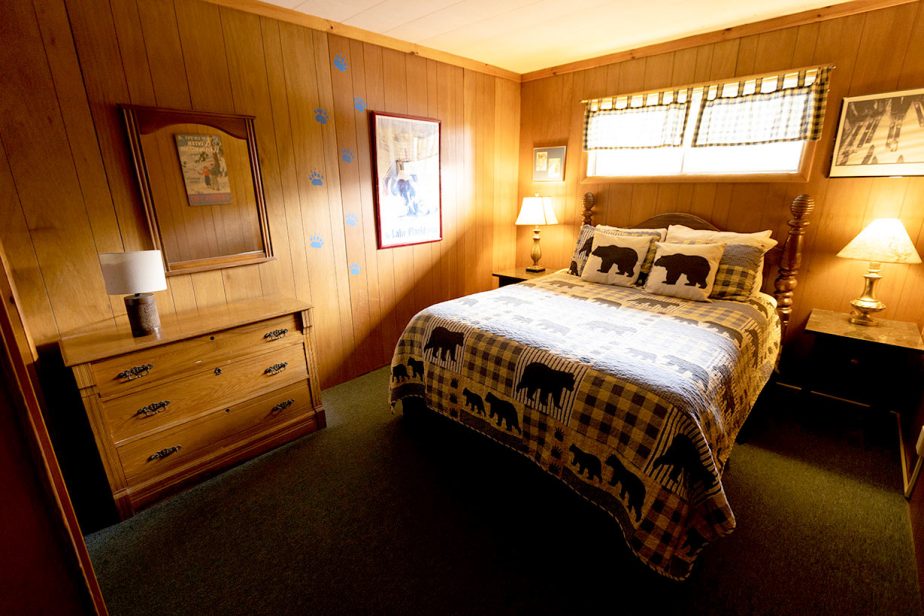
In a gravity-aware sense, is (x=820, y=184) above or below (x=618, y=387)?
above

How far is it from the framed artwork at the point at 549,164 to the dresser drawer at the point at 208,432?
282 cm

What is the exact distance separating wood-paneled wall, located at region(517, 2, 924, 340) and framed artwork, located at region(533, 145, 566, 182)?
10.8 inches

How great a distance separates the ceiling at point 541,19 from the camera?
236 cm

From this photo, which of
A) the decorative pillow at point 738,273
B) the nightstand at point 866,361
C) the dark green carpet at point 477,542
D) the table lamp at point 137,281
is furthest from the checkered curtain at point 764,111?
the table lamp at point 137,281

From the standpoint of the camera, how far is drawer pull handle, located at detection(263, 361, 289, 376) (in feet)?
7.31

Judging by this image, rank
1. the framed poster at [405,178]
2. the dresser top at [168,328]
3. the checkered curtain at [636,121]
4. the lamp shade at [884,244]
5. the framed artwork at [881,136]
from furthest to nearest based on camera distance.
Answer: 1. the checkered curtain at [636,121]
2. the framed poster at [405,178]
3. the framed artwork at [881,136]
4. the lamp shade at [884,244]
5. the dresser top at [168,328]

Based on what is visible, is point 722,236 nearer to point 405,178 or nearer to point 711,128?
point 711,128

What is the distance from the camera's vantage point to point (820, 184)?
263 cm

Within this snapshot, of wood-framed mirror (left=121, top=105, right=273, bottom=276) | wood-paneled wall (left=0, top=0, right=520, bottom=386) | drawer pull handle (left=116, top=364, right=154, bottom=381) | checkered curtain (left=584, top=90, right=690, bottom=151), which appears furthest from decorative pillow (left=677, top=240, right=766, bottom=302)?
drawer pull handle (left=116, top=364, right=154, bottom=381)

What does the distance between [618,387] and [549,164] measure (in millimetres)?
2839

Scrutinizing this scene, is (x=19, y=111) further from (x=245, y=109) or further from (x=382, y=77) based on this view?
(x=382, y=77)

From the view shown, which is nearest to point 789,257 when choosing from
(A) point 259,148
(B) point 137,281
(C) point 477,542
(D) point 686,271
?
(D) point 686,271

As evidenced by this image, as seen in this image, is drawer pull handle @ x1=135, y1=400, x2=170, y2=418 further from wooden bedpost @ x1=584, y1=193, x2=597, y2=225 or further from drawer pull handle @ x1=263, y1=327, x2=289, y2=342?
wooden bedpost @ x1=584, y1=193, x2=597, y2=225

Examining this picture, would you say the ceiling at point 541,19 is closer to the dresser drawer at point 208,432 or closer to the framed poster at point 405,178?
the framed poster at point 405,178
